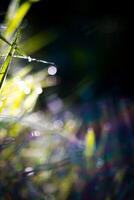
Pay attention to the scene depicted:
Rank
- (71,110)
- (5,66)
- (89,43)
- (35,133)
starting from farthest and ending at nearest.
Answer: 1. (89,43)
2. (71,110)
3. (35,133)
4. (5,66)

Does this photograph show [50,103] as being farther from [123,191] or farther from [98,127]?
[123,191]

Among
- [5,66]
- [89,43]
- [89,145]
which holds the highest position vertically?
[89,43]

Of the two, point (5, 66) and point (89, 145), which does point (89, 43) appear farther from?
point (5, 66)

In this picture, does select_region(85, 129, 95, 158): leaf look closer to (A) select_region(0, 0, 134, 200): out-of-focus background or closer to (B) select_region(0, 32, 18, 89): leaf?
(A) select_region(0, 0, 134, 200): out-of-focus background

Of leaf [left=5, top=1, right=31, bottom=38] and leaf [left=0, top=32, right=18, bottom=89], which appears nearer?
leaf [left=0, top=32, right=18, bottom=89]

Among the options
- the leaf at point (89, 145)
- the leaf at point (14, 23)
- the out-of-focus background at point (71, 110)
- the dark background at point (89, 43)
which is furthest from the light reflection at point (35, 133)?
the dark background at point (89, 43)

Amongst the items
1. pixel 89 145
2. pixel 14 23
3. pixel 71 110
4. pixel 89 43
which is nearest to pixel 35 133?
pixel 89 145

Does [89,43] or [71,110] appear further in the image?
[89,43]

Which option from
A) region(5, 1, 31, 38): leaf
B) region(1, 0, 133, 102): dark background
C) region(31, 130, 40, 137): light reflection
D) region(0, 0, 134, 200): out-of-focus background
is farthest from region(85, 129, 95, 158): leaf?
region(1, 0, 133, 102): dark background

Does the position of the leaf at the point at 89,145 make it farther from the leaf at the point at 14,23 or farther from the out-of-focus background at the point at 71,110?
the leaf at the point at 14,23
